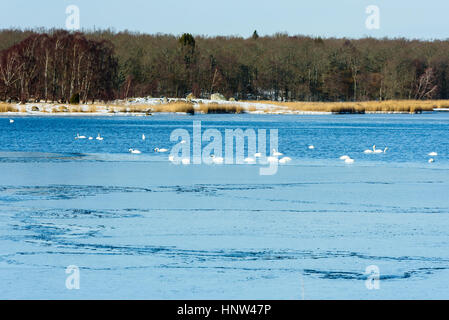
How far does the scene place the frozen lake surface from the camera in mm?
7680

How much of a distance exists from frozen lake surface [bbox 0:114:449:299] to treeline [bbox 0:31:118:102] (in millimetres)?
48847

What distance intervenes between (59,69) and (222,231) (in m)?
62.6

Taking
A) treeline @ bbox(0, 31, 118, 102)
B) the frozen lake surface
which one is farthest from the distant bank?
the frozen lake surface

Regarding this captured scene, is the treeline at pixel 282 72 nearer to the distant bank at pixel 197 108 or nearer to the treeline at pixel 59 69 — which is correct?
the treeline at pixel 59 69

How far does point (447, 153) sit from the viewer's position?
1005 inches

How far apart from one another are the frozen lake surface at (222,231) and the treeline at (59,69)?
48847 millimetres

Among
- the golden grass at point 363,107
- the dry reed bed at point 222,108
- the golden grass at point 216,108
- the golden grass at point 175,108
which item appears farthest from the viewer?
the golden grass at point 363,107

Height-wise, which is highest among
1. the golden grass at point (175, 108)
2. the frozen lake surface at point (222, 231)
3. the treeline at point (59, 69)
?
the treeline at point (59, 69)

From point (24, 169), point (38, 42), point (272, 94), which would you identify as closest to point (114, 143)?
point (24, 169)

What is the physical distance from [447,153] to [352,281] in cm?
1866

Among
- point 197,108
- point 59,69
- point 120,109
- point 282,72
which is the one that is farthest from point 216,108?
point 282,72

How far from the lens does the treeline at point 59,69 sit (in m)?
67.3

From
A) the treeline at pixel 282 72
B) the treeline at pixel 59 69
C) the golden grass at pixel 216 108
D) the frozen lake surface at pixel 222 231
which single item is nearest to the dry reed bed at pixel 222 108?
the golden grass at pixel 216 108

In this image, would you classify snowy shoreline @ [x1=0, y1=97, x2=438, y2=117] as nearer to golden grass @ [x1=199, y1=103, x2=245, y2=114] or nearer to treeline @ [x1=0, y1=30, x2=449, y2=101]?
golden grass @ [x1=199, y1=103, x2=245, y2=114]
